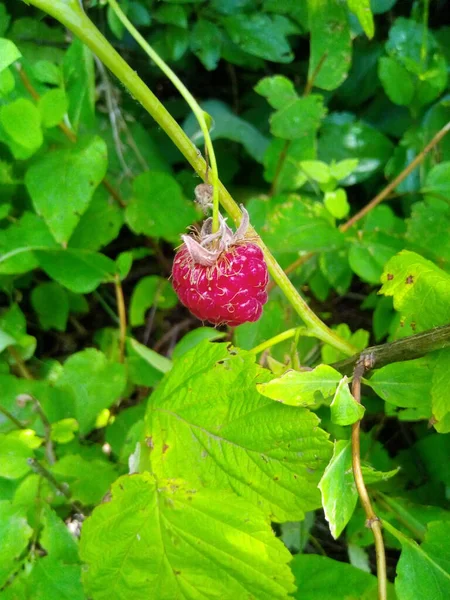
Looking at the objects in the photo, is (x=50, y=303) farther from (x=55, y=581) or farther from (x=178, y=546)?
(x=178, y=546)

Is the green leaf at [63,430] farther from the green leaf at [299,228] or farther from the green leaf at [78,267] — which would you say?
the green leaf at [299,228]

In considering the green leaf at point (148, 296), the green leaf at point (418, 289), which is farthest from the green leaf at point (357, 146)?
the green leaf at point (418, 289)

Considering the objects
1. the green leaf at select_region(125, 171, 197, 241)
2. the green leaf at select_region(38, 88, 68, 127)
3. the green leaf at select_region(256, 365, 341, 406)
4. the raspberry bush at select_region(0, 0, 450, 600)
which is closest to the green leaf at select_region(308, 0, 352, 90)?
the raspberry bush at select_region(0, 0, 450, 600)

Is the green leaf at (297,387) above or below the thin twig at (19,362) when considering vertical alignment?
above

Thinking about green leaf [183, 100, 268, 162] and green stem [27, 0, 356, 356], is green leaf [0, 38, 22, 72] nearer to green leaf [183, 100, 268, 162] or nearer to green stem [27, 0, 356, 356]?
green stem [27, 0, 356, 356]

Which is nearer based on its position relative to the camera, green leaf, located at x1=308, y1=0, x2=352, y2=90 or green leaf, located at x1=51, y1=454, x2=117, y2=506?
green leaf, located at x1=51, y1=454, x2=117, y2=506

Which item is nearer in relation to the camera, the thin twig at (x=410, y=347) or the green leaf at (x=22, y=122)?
the thin twig at (x=410, y=347)
